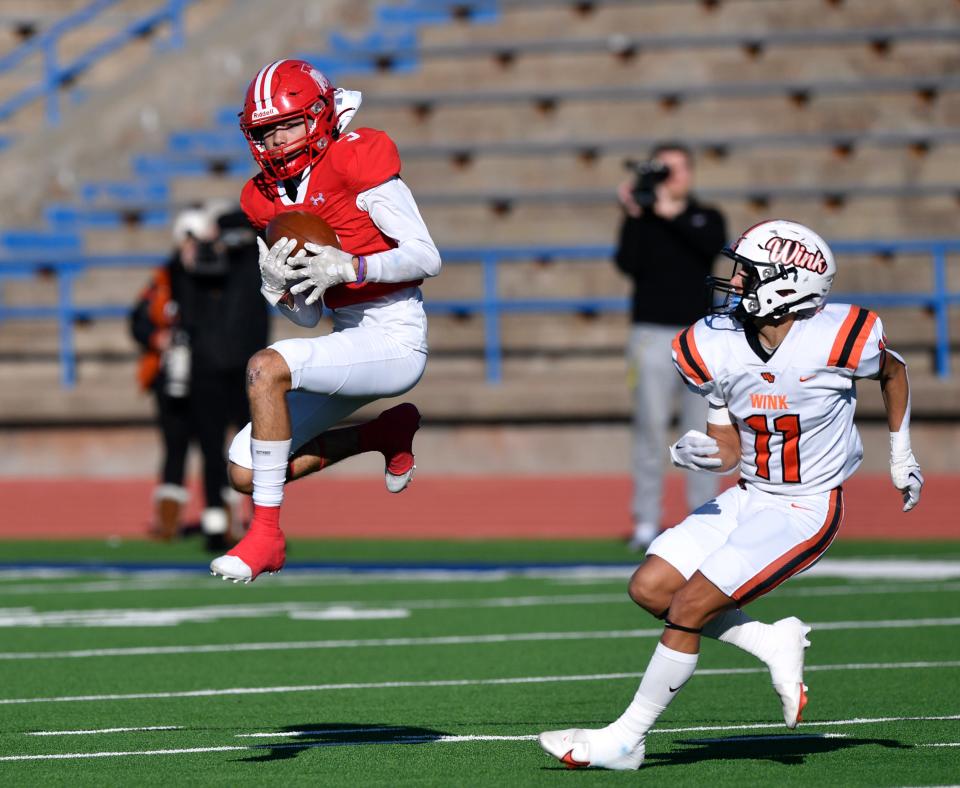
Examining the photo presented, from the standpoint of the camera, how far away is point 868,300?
533 inches

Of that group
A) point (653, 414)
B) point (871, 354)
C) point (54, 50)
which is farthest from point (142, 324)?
point (54, 50)

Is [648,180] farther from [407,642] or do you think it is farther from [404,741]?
[404,741]

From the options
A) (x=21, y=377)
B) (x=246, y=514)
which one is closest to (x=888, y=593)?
(x=246, y=514)

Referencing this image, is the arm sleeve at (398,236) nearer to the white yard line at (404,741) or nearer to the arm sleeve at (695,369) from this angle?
the arm sleeve at (695,369)

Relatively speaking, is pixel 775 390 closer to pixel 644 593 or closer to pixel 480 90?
pixel 644 593

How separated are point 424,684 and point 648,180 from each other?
15.8 ft

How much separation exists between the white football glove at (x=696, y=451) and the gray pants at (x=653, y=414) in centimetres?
562

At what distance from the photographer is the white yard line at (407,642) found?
26.7ft

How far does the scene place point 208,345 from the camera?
38.9 ft

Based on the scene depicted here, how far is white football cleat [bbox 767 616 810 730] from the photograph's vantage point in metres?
5.52

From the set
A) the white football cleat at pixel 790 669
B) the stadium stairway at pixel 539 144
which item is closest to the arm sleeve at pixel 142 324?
the stadium stairway at pixel 539 144

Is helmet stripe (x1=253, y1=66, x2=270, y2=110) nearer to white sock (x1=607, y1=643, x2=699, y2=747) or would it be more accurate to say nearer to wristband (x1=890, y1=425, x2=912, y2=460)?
white sock (x1=607, y1=643, x2=699, y2=747)

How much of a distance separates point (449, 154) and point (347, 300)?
10.5 meters

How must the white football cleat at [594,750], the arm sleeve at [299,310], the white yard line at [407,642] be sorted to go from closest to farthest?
1. the white football cleat at [594,750]
2. the arm sleeve at [299,310]
3. the white yard line at [407,642]
